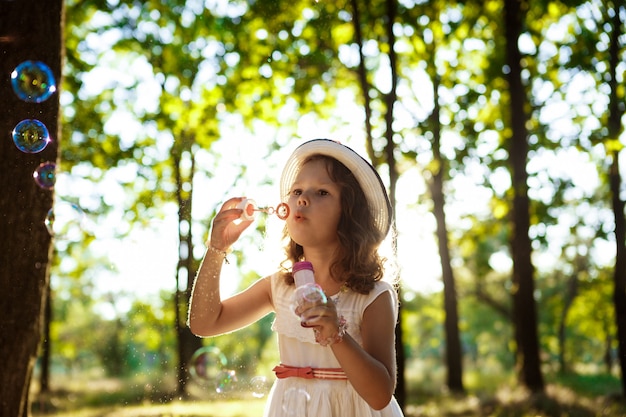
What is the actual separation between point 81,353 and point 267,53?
4477 centimetres

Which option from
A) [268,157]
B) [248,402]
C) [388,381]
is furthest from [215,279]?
[268,157]

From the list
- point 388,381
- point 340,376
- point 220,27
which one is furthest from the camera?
point 220,27

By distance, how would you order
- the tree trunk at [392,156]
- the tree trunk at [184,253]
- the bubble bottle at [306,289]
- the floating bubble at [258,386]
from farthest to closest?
the tree trunk at [392,156], the tree trunk at [184,253], the floating bubble at [258,386], the bubble bottle at [306,289]

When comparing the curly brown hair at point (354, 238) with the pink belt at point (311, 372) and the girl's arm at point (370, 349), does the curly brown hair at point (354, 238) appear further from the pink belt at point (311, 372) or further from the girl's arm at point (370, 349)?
the pink belt at point (311, 372)

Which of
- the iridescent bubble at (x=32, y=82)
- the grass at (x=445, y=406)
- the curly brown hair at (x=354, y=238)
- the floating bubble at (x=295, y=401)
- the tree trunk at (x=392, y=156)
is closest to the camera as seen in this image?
the floating bubble at (x=295, y=401)

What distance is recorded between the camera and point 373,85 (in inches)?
452

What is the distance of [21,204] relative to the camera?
3.73 metres

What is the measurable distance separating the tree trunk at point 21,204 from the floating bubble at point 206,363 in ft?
3.01

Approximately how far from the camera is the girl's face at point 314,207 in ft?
7.98

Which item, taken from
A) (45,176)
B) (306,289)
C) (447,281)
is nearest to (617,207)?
(447,281)

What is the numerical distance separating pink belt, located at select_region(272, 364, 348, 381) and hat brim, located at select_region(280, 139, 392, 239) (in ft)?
1.82

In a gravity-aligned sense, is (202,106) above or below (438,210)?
above

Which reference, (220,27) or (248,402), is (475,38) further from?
(248,402)

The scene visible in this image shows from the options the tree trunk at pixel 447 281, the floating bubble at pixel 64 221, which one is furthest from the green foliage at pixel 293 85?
the floating bubble at pixel 64 221
